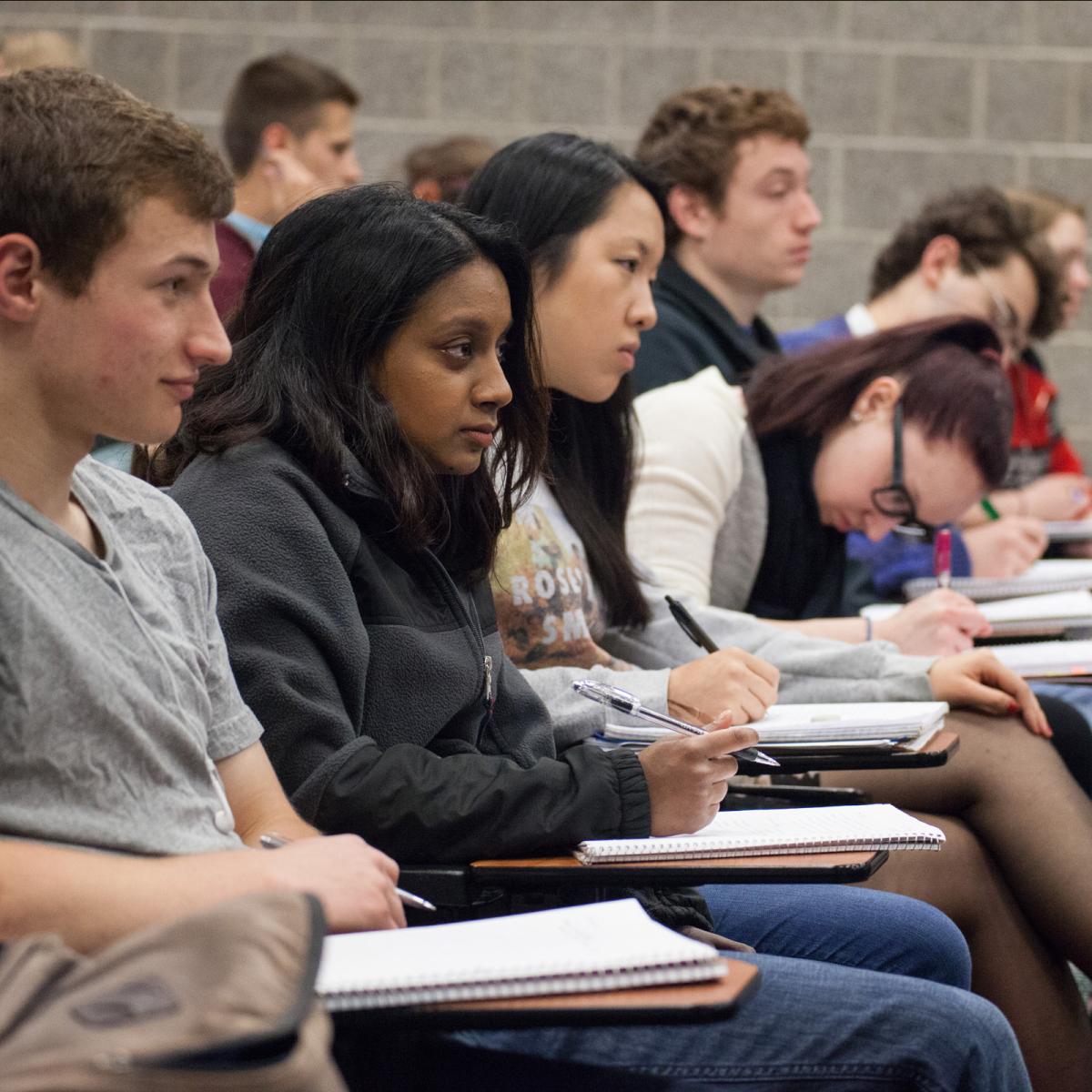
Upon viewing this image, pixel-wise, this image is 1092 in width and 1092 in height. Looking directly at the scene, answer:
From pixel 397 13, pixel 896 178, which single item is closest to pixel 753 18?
pixel 896 178

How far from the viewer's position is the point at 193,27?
482 cm

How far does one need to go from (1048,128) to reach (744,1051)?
425cm

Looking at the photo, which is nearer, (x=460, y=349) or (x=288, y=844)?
(x=288, y=844)

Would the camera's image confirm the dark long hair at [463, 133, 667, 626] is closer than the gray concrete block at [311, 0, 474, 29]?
Yes

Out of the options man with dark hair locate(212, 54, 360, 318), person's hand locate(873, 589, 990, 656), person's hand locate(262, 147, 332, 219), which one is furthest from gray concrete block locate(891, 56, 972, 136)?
person's hand locate(873, 589, 990, 656)

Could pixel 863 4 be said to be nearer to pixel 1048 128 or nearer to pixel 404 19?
pixel 1048 128

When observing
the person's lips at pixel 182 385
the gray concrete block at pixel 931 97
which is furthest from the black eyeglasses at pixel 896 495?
the gray concrete block at pixel 931 97

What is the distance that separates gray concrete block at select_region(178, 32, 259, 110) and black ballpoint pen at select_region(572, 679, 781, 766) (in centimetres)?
355

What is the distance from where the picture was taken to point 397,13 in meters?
4.86

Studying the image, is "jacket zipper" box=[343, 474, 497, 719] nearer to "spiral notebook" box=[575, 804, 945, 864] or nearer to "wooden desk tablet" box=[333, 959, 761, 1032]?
"spiral notebook" box=[575, 804, 945, 864]

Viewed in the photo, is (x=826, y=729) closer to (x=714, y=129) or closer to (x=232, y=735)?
(x=232, y=735)

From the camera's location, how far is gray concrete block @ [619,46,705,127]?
192 inches

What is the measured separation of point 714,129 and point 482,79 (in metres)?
1.26

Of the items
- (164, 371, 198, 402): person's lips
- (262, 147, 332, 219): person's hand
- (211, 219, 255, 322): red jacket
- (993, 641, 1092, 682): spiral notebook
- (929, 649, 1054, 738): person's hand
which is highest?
(164, 371, 198, 402): person's lips
